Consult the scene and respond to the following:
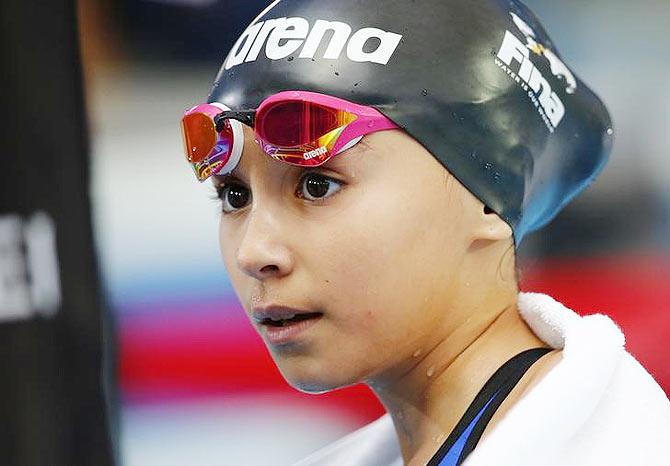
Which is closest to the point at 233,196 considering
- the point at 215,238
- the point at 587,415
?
the point at 587,415

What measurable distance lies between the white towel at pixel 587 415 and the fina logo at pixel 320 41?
39 cm

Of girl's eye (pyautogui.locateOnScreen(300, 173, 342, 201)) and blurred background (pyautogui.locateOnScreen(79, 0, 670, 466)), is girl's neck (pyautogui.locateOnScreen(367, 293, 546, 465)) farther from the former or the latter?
blurred background (pyautogui.locateOnScreen(79, 0, 670, 466))

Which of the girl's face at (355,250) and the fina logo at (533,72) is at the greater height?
the fina logo at (533,72)

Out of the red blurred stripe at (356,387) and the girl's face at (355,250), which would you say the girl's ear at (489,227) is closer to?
the girl's face at (355,250)

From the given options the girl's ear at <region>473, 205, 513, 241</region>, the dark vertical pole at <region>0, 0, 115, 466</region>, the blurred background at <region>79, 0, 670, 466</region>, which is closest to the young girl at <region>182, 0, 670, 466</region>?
the girl's ear at <region>473, 205, 513, 241</region>

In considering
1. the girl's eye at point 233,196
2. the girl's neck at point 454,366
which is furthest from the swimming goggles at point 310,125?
the girl's neck at point 454,366

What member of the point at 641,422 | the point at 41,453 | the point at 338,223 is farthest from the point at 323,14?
the point at 41,453

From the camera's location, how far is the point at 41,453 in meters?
1.71

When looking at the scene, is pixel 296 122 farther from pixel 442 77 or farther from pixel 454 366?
pixel 454 366

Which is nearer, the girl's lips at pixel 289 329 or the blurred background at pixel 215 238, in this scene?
the girl's lips at pixel 289 329

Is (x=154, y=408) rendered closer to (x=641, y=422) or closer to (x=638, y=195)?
(x=638, y=195)

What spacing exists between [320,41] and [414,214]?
0.75 ft

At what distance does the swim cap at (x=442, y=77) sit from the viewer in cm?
119

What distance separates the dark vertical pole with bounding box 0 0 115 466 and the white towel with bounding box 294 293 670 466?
88cm
